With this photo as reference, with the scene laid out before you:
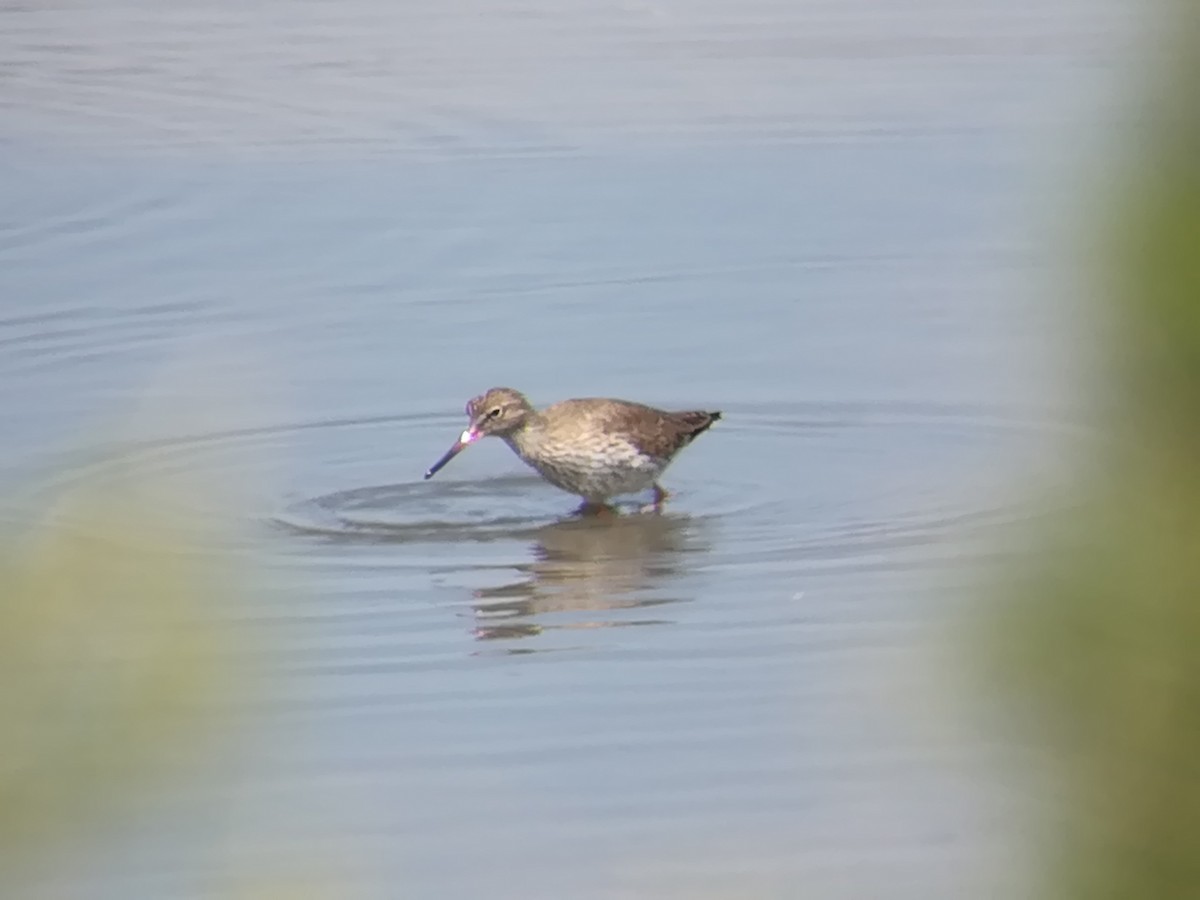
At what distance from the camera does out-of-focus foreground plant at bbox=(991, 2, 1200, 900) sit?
5.17 feet

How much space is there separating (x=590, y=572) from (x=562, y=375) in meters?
2.79

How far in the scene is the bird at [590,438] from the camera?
10531mm

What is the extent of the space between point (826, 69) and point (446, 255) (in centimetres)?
435

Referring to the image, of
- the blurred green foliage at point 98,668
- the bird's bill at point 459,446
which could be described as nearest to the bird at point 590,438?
the bird's bill at point 459,446

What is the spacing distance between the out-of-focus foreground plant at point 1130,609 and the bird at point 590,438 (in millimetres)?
8701

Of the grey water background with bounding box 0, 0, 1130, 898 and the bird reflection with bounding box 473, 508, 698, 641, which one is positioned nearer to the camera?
the grey water background with bounding box 0, 0, 1130, 898

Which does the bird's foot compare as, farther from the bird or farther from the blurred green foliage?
the blurred green foliage

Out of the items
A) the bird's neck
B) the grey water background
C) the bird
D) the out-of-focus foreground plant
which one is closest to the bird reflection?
the grey water background

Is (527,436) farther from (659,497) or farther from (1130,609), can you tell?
(1130,609)

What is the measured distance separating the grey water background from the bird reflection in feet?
0.11

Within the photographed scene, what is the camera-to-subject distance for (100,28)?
19500mm

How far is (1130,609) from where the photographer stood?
1.64m

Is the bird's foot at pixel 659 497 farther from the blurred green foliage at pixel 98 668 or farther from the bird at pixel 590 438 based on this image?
the blurred green foliage at pixel 98 668

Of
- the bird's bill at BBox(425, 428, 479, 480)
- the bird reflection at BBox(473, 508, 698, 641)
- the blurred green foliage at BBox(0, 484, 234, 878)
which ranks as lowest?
the bird reflection at BBox(473, 508, 698, 641)
